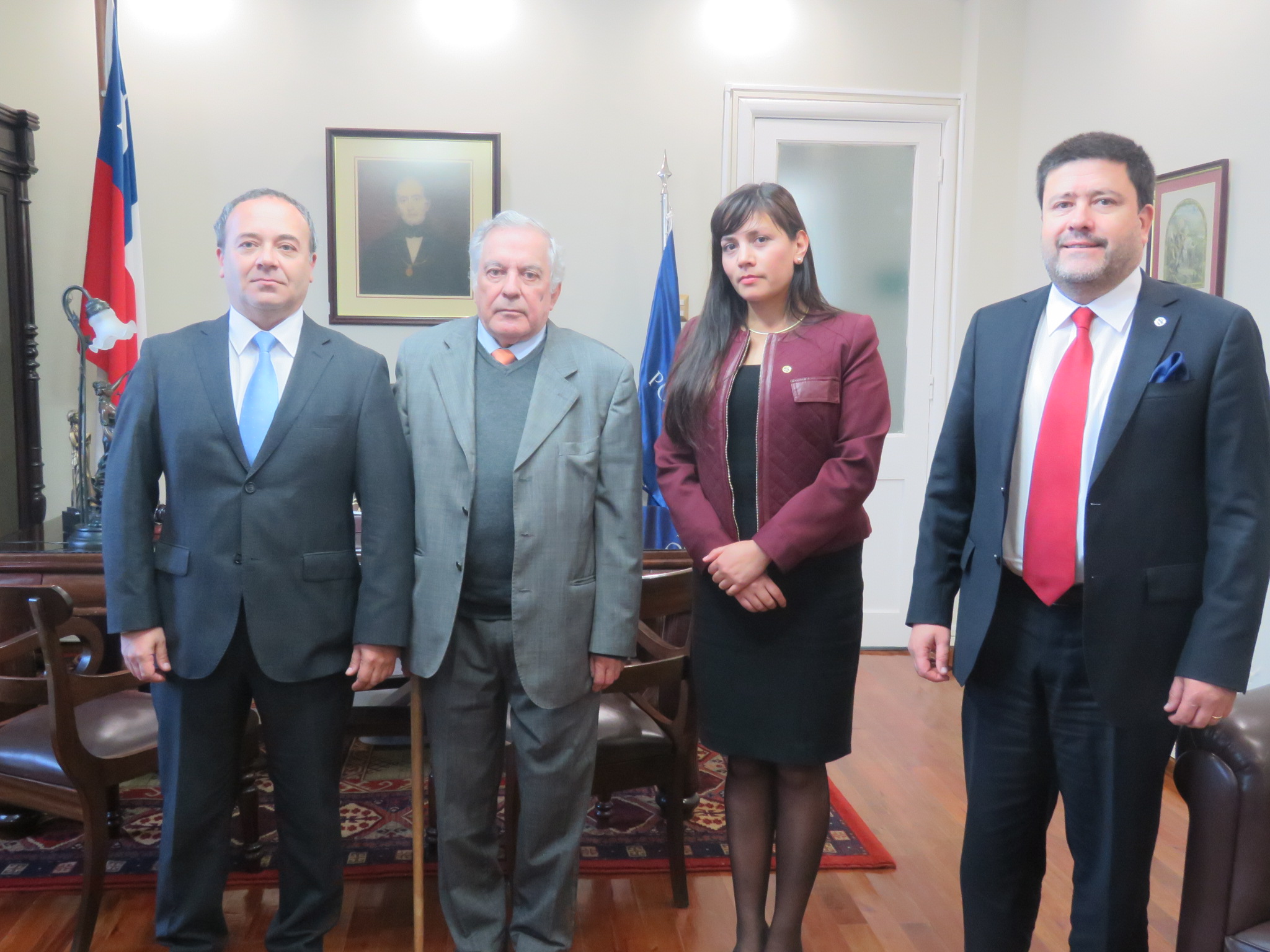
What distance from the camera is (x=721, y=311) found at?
Answer: 6.68ft

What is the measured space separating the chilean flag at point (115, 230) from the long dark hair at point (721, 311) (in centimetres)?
265

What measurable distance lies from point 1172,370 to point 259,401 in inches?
62.6

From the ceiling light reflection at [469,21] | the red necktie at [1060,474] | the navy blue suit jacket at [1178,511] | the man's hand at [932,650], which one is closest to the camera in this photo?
the navy blue suit jacket at [1178,511]

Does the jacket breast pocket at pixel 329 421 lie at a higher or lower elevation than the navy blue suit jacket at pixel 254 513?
higher

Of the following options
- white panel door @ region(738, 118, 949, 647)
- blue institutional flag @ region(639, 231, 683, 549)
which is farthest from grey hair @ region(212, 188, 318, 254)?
white panel door @ region(738, 118, 949, 647)

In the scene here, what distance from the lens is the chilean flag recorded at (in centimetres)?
381

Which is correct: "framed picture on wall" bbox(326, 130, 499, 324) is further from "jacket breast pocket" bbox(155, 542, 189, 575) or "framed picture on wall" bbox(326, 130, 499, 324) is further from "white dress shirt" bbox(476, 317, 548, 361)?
"jacket breast pocket" bbox(155, 542, 189, 575)

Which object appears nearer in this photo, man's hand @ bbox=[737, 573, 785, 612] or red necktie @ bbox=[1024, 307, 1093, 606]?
red necktie @ bbox=[1024, 307, 1093, 606]

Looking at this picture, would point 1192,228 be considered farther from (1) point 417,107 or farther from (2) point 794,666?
(1) point 417,107

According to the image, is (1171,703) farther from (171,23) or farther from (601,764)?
(171,23)

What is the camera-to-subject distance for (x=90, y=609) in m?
2.78

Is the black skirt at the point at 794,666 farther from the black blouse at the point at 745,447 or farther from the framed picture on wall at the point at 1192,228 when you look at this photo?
the framed picture on wall at the point at 1192,228

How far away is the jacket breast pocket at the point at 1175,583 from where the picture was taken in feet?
5.13

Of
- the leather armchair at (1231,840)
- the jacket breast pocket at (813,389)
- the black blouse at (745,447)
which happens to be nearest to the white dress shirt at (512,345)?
the black blouse at (745,447)
